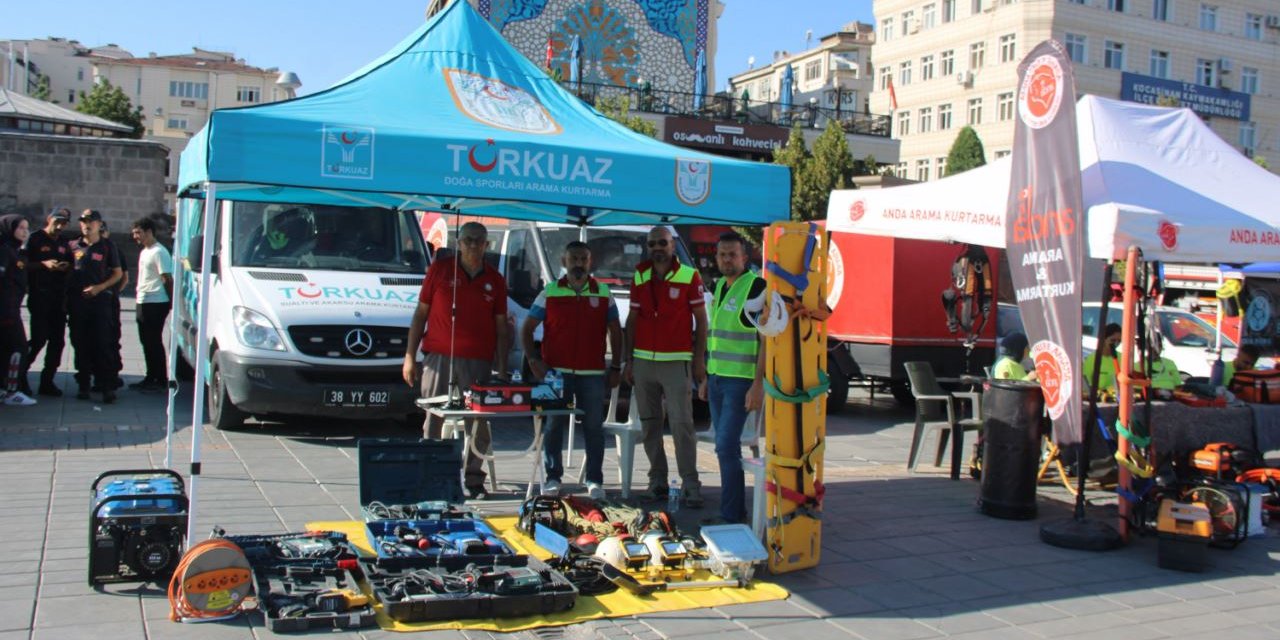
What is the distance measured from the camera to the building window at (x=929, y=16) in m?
53.5

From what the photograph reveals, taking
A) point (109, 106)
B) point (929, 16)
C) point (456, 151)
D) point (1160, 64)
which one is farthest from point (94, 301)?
point (1160, 64)

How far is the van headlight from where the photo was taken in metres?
9.08

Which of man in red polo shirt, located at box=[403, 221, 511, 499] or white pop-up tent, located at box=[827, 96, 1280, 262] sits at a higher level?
white pop-up tent, located at box=[827, 96, 1280, 262]

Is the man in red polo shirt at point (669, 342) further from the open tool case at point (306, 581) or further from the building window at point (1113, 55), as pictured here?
the building window at point (1113, 55)

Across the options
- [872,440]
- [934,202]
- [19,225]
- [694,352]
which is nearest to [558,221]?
[694,352]

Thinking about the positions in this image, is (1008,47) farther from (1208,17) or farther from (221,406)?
(221,406)

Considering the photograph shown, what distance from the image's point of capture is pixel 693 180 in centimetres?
642

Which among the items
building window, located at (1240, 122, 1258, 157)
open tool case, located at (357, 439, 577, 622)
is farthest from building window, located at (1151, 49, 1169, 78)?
open tool case, located at (357, 439, 577, 622)

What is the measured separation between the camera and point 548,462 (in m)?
7.77

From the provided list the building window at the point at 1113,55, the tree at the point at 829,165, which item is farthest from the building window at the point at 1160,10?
the tree at the point at 829,165

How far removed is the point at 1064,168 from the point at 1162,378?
9.65 feet

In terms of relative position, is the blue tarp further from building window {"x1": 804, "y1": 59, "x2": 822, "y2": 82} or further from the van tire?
building window {"x1": 804, "y1": 59, "x2": 822, "y2": 82}

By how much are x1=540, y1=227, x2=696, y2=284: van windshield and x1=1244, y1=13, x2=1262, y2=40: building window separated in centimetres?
5581

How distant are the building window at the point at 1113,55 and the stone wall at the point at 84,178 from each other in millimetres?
42488
